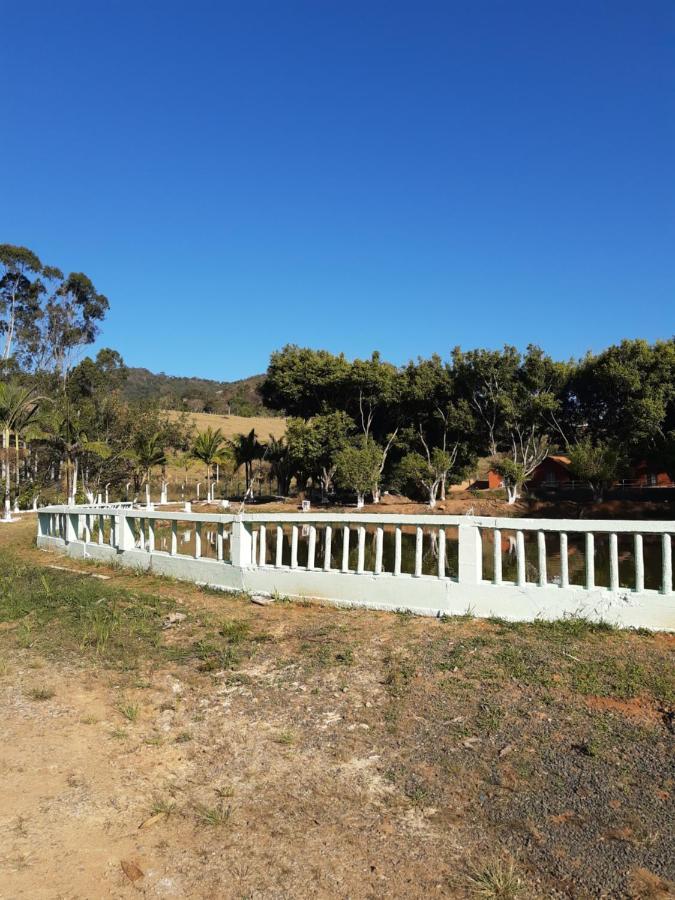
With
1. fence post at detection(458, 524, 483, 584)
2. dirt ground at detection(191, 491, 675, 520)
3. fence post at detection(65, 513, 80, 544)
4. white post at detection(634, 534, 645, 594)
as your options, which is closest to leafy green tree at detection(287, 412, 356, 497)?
dirt ground at detection(191, 491, 675, 520)

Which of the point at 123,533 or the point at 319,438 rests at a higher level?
the point at 319,438

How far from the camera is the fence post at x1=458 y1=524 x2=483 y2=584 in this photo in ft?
18.7

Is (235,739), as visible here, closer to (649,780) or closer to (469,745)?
(469,745)

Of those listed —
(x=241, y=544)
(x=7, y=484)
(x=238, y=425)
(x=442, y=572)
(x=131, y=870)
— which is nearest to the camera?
(x=131, y=870)

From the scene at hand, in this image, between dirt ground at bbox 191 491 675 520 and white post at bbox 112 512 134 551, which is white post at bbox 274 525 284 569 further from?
dirt ground at bbox 191 491 675 520

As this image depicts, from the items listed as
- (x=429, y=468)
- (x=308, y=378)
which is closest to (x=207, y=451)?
(x=308, y=378)

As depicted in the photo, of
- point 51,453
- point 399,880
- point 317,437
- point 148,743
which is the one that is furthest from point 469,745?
point 51,453

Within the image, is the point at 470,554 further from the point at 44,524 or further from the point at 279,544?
the point at 44,524

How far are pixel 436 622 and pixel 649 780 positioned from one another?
2.80 m

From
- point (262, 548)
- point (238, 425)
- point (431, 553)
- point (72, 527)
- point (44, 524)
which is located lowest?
point (431, 553)

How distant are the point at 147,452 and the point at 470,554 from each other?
2706 centimetres

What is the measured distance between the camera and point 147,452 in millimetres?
30562

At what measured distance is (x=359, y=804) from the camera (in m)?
2.79

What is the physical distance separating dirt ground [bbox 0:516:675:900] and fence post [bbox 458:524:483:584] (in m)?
0.41
